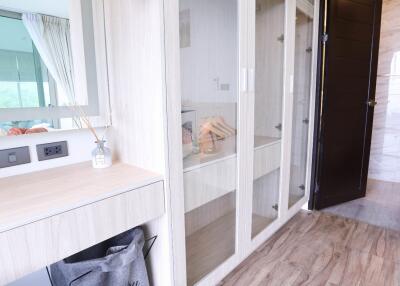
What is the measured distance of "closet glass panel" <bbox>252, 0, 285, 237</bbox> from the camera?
1.74 m

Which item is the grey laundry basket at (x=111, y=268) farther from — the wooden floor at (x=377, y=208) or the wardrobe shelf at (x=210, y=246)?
the wooden floor at (x=377, y=208)

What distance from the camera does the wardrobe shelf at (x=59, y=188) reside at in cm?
84

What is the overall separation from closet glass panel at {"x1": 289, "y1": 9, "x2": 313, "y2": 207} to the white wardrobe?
3 cm

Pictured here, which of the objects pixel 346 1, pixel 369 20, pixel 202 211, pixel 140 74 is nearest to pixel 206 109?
pixel 140 74

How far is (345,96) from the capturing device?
2475 millimetres

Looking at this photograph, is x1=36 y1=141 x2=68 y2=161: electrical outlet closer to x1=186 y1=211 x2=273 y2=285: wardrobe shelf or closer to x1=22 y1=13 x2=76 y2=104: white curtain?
x1=22 y1=13 x2=76 y2=104: white curtain


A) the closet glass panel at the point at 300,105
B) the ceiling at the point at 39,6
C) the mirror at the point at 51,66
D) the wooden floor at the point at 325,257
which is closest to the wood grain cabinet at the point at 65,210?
the mirror at the point at 51,66

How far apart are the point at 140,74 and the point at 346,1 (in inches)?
83.9

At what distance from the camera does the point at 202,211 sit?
1.51 meters

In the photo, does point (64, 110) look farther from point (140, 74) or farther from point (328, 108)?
point (328, 108)

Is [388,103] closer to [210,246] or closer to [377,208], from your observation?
[377,208]

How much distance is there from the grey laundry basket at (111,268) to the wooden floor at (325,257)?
2.29ft

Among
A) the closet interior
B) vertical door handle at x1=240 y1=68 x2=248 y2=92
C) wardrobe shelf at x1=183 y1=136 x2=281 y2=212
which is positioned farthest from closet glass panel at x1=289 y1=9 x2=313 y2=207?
vertical door handle at x1=240 y1=68 x2=248 y2=92

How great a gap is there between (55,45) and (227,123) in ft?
3.17
